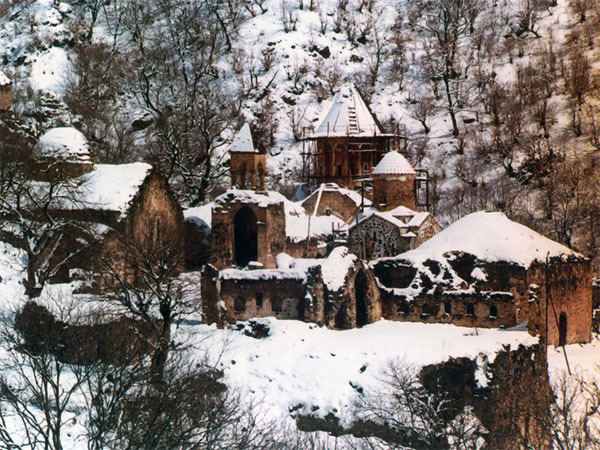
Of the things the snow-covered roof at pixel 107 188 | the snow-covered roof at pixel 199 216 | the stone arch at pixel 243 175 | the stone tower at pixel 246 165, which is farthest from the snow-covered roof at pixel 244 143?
the snow-covered roof at pixel 199 216

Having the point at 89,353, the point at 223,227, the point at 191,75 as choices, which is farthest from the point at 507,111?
the point at 89,353

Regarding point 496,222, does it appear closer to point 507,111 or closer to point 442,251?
point 442,251

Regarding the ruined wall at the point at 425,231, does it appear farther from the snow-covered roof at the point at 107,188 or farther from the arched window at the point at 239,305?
the snow-covered roof at the point at 107,188

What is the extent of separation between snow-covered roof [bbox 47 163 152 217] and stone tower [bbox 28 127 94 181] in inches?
21.8

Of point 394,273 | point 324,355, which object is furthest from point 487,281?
point 324,355

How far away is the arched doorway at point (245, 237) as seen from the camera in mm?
41188

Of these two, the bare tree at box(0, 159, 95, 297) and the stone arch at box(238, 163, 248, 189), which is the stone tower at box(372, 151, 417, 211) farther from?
the bare tree at box(0, 159, 95, 297)

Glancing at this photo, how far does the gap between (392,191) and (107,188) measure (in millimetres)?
14595

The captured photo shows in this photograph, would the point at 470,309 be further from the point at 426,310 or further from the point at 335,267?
the point at 335,267

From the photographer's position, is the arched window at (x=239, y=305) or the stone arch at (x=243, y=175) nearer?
the arched window at (x=239, y=305)

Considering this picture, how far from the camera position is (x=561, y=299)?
3769 centimetres

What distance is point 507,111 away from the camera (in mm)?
62781

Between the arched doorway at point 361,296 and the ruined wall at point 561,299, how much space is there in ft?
22.6

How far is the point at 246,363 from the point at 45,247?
10.6m
